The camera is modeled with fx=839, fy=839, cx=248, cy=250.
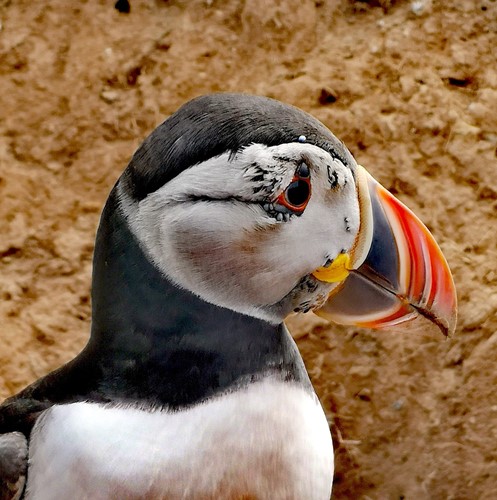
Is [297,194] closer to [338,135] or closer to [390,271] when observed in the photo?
[390,271]

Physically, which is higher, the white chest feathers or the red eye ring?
the red eye ring

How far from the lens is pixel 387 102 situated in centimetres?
266

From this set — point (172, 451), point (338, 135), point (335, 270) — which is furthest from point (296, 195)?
point (338, 135)

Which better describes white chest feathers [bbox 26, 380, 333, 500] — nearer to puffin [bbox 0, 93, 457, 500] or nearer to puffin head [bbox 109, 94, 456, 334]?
puffin [bbox 0, 93, 457, 500]

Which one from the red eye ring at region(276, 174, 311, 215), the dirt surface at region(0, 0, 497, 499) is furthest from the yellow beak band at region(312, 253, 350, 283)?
the dirt surface at region(0, 0, 497, 499)

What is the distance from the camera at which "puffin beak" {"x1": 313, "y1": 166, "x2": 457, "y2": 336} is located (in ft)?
4.93

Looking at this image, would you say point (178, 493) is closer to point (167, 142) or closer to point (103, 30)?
point (167, 142)

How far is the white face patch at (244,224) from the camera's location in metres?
1.32

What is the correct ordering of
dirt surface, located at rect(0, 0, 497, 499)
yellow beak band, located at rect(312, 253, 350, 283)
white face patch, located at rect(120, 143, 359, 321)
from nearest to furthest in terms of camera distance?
white face patch, located at rect(120, 143, 359, 321), yellow beak band, located at rect(312, 253, 350, 283), dirt surface, located at rect(0, 0, 497, 499)

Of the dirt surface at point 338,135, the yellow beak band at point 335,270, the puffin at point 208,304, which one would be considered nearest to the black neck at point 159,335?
the puffin at point 208,304

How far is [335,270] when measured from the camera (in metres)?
1.50

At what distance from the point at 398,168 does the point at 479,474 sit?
92 centimetres

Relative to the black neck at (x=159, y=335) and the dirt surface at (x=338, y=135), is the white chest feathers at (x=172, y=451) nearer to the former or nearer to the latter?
the black neck at (x=159, y=335)

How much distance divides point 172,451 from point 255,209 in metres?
0.43
